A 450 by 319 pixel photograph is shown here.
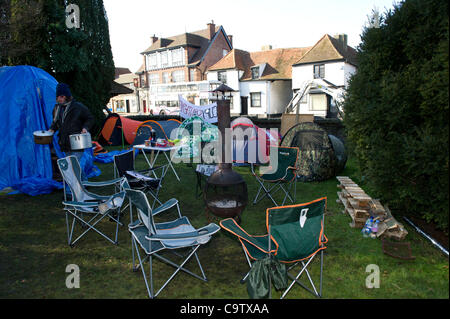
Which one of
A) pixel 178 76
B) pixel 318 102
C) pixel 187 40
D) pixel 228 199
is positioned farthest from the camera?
A: pixel 178 76

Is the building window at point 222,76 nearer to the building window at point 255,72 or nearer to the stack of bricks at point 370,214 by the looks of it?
the building window at point 255,72

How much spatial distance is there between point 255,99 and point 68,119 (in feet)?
84.6

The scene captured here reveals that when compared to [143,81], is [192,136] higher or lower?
lower

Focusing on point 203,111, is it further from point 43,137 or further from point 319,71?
point 319,71

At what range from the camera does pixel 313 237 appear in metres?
3.23

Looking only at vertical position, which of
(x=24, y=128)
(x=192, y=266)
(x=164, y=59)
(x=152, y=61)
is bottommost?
(x=192, y=266)

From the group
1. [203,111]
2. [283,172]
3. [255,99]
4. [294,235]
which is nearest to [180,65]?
[255,99]

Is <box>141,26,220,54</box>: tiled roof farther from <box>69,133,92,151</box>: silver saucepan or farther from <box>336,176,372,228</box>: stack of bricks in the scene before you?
<box>336,176,372,228</box>: stack of bricks

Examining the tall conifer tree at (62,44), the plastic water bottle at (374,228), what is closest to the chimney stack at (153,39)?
the tall conifer tree at (62,44)

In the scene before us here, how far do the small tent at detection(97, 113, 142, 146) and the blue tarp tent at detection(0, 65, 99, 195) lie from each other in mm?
6240

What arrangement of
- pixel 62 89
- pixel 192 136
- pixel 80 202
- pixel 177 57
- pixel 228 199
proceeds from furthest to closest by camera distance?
pixel 177 57, pixel 192 136, pixel 62 89, pixel 228 199, pixel 80 202

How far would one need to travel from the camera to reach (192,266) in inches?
156
